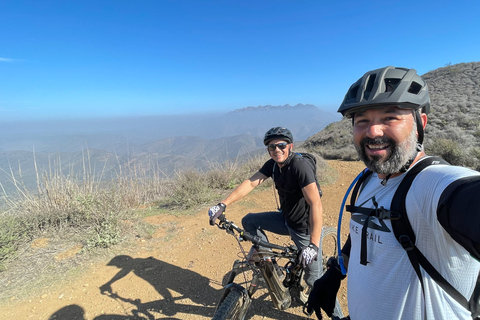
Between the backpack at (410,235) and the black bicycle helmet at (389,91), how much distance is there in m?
0.33

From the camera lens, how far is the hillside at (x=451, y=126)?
8.03 m

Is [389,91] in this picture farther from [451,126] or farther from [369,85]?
[451,126]

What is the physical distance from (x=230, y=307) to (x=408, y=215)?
1.71 meters

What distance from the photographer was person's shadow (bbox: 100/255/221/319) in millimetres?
2955

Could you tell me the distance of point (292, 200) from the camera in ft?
8.44

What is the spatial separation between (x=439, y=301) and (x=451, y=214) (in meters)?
0.35

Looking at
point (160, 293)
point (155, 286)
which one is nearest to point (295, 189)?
point (160, 293)

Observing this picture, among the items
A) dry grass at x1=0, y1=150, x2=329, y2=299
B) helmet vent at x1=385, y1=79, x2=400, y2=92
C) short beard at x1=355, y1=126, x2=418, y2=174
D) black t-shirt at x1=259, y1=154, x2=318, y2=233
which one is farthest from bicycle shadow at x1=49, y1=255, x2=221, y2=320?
helmet vent at x1=385, y1=79, x2=400, y2=92

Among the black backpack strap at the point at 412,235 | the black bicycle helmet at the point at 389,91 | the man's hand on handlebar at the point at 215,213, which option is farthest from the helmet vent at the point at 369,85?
the man's hand on handlebar at the point at 215,213

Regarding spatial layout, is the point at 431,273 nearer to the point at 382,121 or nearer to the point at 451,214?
the point at 451,214

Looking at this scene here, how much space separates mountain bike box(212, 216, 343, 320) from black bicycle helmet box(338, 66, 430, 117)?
4.74 ft

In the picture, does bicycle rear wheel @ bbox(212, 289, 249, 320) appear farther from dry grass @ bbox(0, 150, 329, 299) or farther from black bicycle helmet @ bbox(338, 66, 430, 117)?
dry grass @ bbox(0, 150, 329, 299)

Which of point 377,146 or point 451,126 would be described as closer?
point 377,146

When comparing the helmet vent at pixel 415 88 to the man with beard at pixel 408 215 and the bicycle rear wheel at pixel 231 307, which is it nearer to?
the man with beard at pixel 408 215
